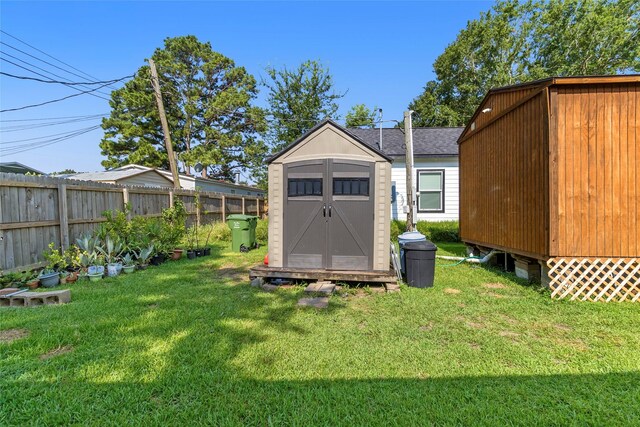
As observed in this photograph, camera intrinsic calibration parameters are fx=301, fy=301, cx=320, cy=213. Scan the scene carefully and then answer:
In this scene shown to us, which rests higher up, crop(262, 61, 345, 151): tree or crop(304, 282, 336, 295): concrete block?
crop(262, 61, 345, 151): tree

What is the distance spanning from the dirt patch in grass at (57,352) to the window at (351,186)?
401 centimetres

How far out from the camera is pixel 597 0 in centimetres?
1914

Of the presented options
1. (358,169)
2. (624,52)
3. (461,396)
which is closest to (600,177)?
(358,169)

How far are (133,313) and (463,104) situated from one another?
91.2ft

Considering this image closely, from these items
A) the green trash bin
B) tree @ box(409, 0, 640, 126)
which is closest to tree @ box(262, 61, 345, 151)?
tree @ box(409, 0, 640, 126)

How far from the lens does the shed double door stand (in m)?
5.28

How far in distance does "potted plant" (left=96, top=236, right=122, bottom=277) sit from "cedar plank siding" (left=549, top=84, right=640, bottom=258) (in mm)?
7921

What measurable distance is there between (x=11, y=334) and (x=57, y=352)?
920mm

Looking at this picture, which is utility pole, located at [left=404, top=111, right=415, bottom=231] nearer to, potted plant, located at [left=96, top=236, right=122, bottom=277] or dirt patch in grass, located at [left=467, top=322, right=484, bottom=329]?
dirt patch in grass, located at [left=467, top=322, right=484, bottom=329]

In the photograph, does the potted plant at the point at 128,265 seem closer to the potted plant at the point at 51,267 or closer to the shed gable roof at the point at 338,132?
the potted plant at the point at 51,267

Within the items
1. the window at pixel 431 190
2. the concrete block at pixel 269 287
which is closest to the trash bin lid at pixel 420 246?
the concrete block at pixel 269 287

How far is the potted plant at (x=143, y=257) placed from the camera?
675cm

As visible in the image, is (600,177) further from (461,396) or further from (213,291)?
(213,291)

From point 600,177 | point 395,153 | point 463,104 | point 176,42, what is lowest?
point 600,177
